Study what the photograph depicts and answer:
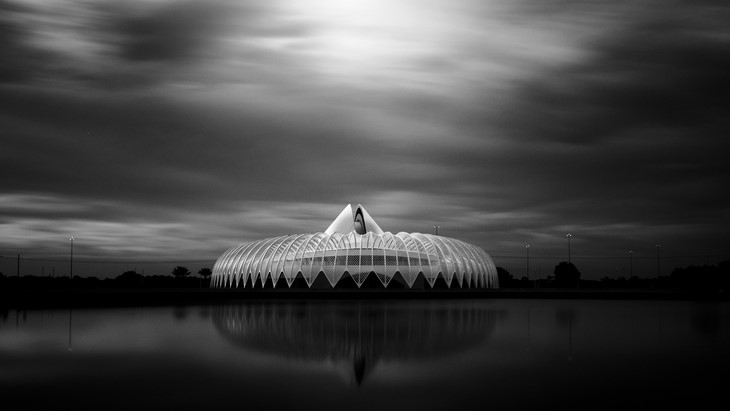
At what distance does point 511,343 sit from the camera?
1645 centimetres

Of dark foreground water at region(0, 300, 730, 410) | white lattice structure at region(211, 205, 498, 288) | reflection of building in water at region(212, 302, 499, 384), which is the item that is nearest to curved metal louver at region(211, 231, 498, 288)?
white lattice structure at region(211, 205, 498, 288)

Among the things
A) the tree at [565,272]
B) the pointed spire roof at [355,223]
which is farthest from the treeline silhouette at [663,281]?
the pointed spire roof at [355,223]

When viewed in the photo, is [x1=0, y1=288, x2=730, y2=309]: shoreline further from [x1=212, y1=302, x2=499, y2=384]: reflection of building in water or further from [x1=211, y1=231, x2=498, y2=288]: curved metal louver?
[x1=212, y1=302, x2=499, y2=384]: reflection of building in water

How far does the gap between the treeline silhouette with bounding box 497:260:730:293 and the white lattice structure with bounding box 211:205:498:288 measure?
1767cm

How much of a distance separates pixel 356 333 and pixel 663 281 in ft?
242

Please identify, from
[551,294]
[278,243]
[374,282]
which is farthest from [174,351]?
[278,243]

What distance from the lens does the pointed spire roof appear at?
66875mm

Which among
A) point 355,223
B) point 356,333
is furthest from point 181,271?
point 356,333

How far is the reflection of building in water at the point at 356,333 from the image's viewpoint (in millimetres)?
14435

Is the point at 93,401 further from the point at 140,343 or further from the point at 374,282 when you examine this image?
the point at 374,282

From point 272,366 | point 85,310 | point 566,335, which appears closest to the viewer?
point 272,366

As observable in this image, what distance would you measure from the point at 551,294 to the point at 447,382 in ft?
109

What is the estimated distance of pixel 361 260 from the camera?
52344mm

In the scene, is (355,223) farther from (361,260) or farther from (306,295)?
(306,295)
